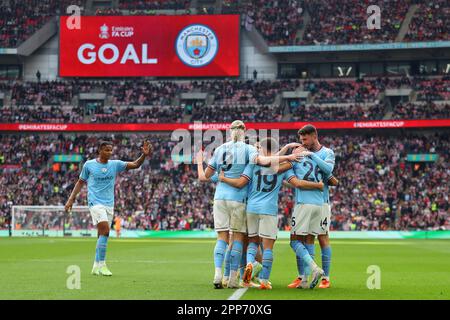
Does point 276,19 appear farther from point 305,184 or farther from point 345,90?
point 305,184

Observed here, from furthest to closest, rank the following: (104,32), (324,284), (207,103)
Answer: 1. (104,32)
2. (207,103)
3. (324,284)

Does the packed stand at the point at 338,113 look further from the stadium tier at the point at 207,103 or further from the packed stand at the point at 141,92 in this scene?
the packed stand at the point at 141,92

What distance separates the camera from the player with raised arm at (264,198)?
42.3 feet

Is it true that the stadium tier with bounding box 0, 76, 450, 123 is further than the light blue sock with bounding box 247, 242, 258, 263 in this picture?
Yes

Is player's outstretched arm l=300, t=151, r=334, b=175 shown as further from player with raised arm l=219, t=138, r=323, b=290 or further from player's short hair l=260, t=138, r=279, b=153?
player's short hair l=260, t=138, r=279, b=153

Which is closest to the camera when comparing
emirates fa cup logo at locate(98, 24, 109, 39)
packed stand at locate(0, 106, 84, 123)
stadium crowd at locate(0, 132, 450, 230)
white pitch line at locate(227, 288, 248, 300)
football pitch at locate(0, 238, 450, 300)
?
white pitch line at locate(227, 288, 248, 300)

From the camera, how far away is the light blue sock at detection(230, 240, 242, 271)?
42.4ft

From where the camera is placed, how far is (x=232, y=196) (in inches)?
519

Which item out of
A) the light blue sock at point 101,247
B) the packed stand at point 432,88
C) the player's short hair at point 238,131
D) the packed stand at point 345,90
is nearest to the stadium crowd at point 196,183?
the packed stand at point 432,88

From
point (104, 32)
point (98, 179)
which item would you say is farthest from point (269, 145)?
point (104, 32)

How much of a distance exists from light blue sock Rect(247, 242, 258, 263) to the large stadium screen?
5695cm

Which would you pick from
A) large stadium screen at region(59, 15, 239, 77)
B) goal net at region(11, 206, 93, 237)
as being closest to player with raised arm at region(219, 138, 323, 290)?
goal net at region(11, 206, 93, 237)

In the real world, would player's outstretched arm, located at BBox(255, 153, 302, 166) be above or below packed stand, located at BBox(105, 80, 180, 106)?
below

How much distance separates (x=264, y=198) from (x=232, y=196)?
545mm
